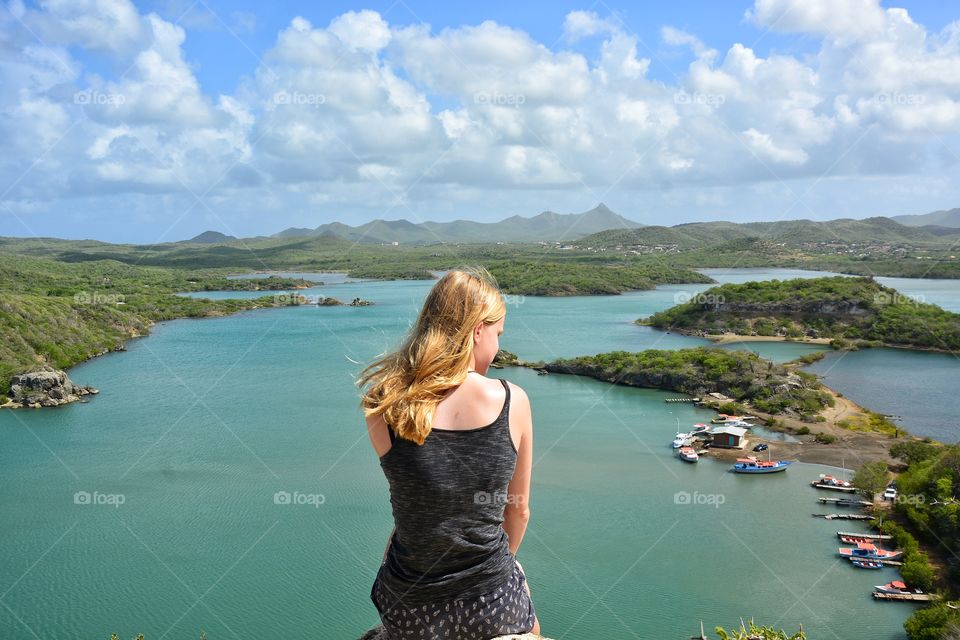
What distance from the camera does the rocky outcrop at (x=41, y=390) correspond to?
24.9 m

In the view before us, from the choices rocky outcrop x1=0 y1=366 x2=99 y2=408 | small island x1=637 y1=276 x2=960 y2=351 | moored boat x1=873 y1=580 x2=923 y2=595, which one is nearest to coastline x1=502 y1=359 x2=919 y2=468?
moored boat x1=873 y1=580 x2=923 y2=595

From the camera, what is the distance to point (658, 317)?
147 feet

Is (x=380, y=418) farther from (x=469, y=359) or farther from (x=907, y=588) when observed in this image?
(x=907, y=588)

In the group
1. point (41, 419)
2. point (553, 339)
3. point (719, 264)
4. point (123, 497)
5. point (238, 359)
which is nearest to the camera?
point (123, 497)

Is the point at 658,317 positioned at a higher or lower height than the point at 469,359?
lower

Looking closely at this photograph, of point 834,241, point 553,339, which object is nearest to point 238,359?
point 553,339

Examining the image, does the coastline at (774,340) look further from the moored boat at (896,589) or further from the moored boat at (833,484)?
the moored boat at (896,589)

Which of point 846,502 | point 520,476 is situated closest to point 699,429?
point 846,502

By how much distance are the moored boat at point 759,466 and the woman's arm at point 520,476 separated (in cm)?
1759

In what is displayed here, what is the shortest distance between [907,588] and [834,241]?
116017 millimetres

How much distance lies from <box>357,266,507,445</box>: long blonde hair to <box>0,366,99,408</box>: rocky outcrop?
27.4 meters

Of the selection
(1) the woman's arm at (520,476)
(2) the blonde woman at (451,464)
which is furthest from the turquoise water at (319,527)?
(2) the blonde woman at (451,464)

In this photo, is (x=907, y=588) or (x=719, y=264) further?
(x=719, y=264)

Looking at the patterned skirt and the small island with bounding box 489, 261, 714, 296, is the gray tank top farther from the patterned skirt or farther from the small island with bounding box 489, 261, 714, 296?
the small island with bounding box 489, 261, 714, 296
